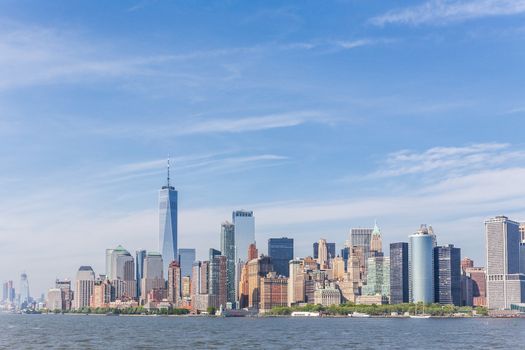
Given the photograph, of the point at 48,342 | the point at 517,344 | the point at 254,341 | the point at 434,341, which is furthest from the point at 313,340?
the point at 48,342

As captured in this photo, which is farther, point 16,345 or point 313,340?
point 313,340

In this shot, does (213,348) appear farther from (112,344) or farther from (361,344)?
(361,344)

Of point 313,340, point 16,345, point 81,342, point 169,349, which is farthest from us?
point 313,340

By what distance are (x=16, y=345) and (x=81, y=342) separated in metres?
11.6

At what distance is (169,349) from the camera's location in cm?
12056

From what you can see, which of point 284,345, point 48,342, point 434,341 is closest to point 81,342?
point 48,342

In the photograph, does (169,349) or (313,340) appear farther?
(313,340)

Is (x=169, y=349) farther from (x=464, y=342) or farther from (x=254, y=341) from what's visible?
(x=464, y=342)

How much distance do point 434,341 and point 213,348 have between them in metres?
43.1

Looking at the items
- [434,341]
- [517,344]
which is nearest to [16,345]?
[434,341]

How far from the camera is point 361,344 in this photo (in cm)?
13738

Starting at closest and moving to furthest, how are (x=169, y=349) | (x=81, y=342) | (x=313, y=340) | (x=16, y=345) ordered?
(x=169, y=349) → (x=16, y=345) → (x=81, y=342) → (x=313, y=340)

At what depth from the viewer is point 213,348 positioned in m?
125

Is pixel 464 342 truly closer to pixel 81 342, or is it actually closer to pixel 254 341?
pixel 254 341
